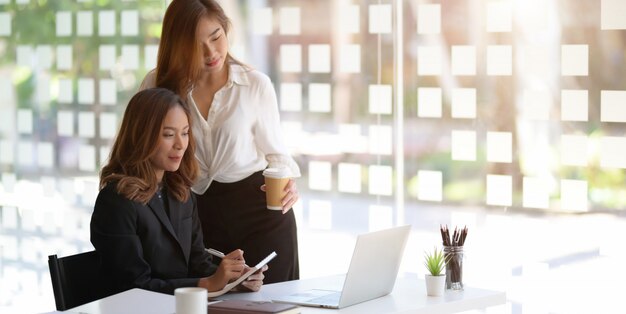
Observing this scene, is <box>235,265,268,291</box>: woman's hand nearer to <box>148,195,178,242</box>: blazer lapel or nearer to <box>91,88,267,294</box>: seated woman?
<box>91,88,267,294</box>: seated woman

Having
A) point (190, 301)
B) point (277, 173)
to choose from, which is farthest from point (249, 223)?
point (190, 301)

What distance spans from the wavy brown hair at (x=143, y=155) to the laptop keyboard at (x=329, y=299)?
64 centimetres

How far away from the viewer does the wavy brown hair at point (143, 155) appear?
314 centimetres

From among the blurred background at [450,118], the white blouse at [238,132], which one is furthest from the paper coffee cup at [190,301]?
the blurred background at [450,118]

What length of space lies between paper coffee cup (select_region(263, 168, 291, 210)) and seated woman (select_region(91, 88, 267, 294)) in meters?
0.32

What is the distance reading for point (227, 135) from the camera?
147 inches

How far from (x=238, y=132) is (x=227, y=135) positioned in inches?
1.7

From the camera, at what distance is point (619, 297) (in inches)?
164

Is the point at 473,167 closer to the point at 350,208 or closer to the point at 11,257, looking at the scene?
the point at 350,208

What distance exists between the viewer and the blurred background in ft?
13.7

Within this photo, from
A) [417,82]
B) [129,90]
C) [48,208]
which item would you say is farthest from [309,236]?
[48,208]

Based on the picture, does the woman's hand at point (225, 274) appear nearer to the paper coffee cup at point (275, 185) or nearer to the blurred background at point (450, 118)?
the paper coffee cup at point (275, 185)

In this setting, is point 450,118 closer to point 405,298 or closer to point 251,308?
point 405,298

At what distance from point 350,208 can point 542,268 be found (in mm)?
1004
